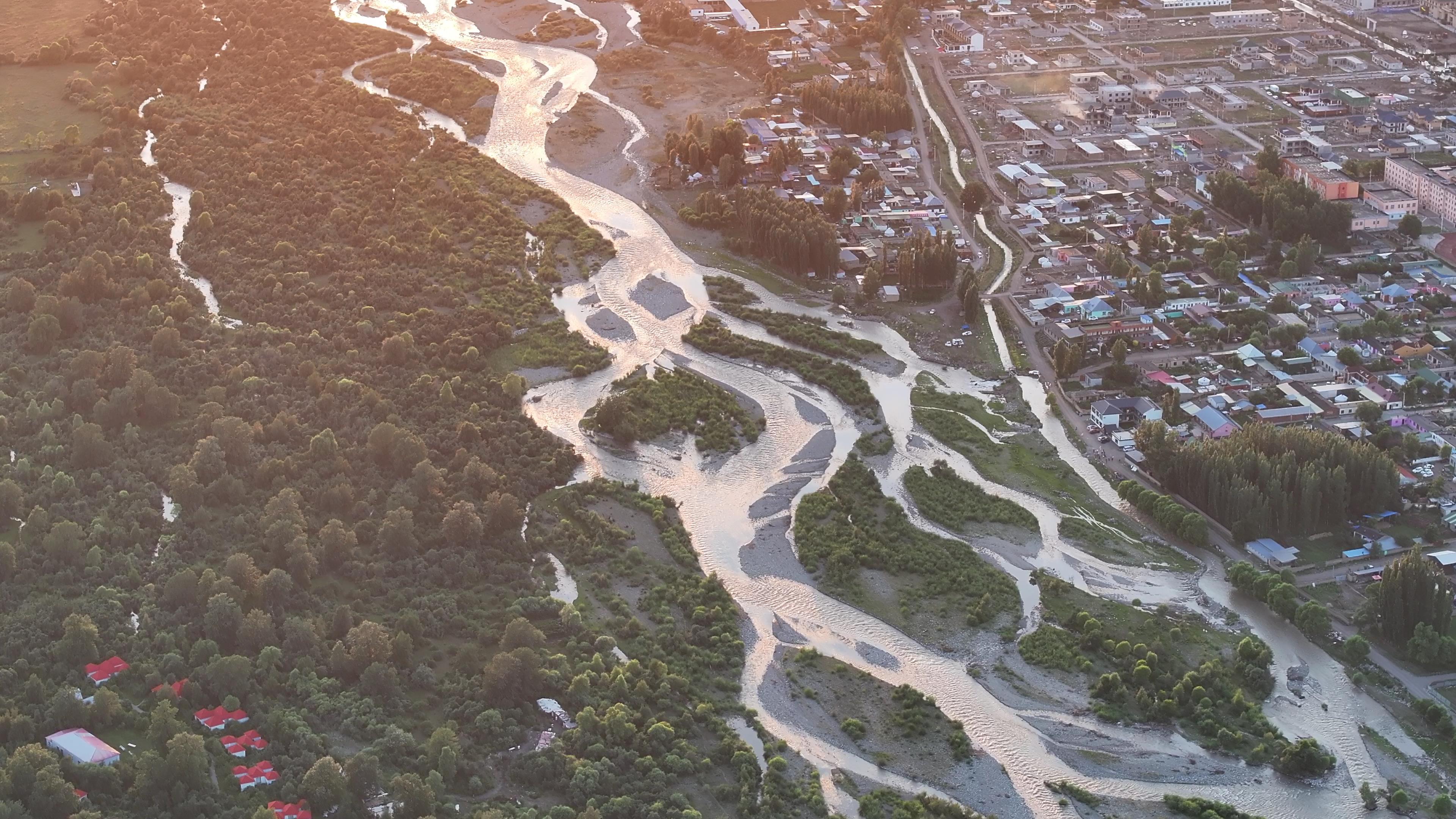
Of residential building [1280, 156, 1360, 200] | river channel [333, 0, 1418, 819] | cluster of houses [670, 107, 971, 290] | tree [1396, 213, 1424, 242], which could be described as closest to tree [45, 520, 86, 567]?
river channel [333, 0, 1418, 819]

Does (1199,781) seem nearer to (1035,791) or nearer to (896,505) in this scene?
(1035,791)

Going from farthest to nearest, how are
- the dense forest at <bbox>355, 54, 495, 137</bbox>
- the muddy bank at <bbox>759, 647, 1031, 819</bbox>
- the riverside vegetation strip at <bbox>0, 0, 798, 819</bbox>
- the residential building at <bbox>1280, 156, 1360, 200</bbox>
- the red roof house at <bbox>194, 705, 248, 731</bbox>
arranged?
the dense forest at <bbox>355, 54, 495, 137</bbox> → the residential building at <bbox>1280, 156, 1360, 200</bbox> → the muddy bank at <bbox>759, 647, 1031, 819</bbox> → the red roof house at <bbox>194, 705, 248, 731</bbox> → the riverside vegetation strip at <bbox>0, 0, 798, 819</bbox>

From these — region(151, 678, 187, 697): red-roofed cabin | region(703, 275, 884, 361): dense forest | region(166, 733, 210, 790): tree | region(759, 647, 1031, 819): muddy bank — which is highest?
region(166, 733, 210, 790): tree

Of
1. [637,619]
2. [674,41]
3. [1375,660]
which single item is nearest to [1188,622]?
[1375,660]

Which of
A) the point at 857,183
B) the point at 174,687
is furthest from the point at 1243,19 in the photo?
the point at 174,687

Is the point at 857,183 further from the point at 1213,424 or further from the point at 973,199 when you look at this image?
the point at 1213,424

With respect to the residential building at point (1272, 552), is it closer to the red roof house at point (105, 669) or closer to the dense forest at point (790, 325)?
the dense forest at point (790, 325)

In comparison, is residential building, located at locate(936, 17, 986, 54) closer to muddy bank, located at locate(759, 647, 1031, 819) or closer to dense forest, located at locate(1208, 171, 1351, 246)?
dense forest, located at locate(1208, 171, 1351, 246)
